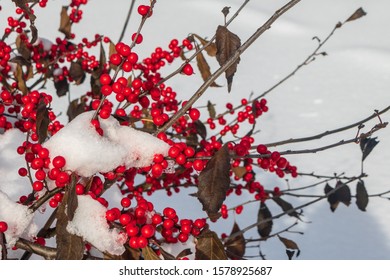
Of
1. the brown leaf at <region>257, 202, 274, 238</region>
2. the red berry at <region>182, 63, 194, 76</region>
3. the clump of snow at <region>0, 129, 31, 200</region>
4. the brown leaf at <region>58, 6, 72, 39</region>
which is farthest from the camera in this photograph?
the brown leaf at <region>58, 6, 72, 39</region>

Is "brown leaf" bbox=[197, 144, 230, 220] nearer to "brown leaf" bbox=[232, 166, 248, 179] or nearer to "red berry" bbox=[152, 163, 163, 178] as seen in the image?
"red berry" bbox=[152, 163, 163, 178]

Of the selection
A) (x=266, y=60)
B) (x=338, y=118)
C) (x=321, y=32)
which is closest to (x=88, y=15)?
(x=266, y=60)

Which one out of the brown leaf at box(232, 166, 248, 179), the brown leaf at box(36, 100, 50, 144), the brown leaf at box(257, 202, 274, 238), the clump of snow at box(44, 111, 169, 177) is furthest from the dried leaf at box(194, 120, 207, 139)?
the brown leaf at box(36, 100, 50, 144)

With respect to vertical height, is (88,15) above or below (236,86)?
above

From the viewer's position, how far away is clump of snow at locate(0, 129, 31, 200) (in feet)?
4.47

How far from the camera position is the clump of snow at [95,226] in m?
0.94

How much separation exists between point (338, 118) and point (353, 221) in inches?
52.9

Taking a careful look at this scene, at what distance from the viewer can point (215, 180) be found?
864 mm

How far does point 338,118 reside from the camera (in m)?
3.79

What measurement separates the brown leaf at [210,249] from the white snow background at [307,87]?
1.92 ft

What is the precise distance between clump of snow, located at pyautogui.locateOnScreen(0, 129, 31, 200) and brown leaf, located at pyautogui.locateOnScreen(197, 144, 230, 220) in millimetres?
696

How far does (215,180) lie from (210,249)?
0.49 ft

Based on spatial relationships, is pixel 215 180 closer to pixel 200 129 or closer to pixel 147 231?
pixel 147 231
